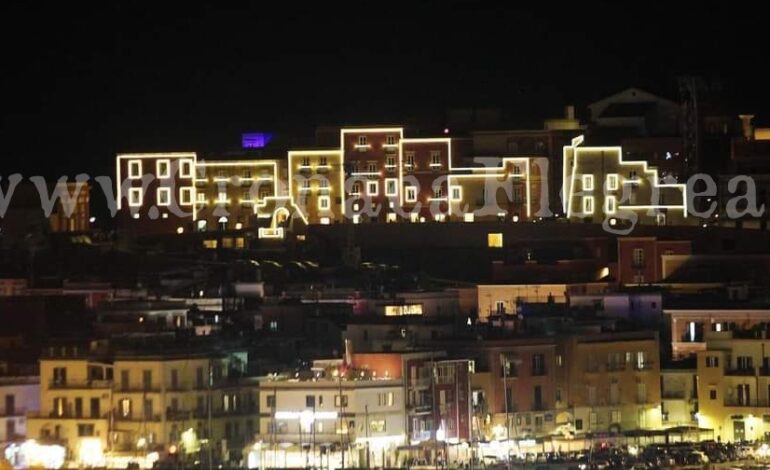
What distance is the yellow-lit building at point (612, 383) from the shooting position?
4588 cm

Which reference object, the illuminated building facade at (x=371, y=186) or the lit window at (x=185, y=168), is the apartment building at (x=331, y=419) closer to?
the illuminated building facade at (x=371, y=186)

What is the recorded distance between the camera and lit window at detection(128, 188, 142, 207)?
6481 cm

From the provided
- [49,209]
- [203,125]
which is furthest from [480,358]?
[203,125]

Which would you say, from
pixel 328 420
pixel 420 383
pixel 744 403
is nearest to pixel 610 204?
pixel 744 403

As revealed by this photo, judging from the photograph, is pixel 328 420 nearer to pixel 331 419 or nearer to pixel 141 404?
pixel 331 419

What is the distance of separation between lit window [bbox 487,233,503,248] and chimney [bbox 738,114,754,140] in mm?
7267

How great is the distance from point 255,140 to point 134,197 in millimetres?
4061

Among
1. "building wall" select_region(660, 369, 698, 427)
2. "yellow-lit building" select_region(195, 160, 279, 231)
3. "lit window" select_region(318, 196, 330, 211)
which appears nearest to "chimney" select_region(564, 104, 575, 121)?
"lit window" select_region(318, 196, 330, 211)

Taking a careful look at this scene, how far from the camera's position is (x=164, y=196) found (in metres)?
64.9

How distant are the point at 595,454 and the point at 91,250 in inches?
803

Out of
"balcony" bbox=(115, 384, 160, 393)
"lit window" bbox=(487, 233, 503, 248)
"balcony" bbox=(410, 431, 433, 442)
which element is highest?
"lit window" bbox=(487, 233, 503, 248)

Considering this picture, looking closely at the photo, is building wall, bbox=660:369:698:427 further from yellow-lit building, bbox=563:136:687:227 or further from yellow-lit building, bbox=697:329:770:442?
yellow-lit building, bbox=563:136:687:227

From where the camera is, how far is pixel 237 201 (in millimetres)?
64875

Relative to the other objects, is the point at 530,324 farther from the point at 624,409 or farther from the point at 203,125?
the point at 203,125
